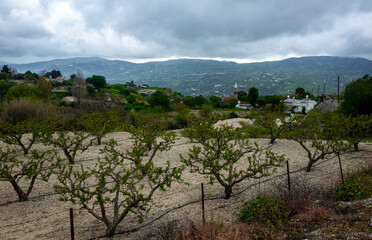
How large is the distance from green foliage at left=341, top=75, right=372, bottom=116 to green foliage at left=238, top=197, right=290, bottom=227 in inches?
809

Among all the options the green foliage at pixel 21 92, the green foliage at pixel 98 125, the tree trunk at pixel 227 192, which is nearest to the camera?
the tree trunk at pixel 227 192

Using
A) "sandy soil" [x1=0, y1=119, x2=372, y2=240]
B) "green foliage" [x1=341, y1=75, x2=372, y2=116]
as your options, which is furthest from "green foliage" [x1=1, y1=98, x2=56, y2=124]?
"green foliage" [x1=341, y1=75, x2=372, y2=116]

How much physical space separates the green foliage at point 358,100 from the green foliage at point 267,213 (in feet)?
67.4

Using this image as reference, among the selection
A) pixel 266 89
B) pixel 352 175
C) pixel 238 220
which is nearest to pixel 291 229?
pixel 238 220

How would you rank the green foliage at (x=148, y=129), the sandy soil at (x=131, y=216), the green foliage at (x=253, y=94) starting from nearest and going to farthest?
the sandy soil at (x=131, y=216) < the green foliage at (x=148, y=129) < the green foliage at (x=253, y=94)

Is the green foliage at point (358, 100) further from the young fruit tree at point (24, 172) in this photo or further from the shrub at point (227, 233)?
the young fruit tree at point (24, 172)

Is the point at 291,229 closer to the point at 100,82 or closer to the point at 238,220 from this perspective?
the point at 238,220

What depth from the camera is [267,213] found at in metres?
6.61

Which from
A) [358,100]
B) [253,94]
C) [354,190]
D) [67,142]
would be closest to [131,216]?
[354,190]

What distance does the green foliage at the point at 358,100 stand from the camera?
22328 mm

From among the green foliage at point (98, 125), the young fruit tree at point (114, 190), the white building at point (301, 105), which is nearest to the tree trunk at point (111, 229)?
the young fruit tree at point (114, 190)

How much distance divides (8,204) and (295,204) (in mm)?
9283

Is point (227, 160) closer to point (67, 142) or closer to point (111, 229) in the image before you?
point (111, 229)

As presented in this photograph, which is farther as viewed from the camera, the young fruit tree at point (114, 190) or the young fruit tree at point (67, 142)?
the young fruit tree at point (67, 142)
